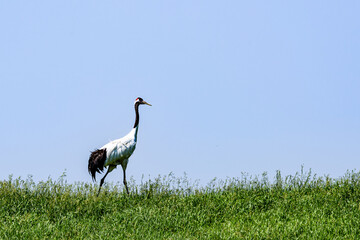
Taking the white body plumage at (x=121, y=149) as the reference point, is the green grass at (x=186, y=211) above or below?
below

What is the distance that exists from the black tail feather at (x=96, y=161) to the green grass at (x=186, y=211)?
4.71ft

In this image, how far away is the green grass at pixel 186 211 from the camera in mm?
9711

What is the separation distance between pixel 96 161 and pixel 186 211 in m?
4.78

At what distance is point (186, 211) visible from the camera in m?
11.4

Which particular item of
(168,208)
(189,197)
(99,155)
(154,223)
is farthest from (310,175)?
(99,155)

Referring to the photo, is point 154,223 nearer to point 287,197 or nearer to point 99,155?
point 287,197

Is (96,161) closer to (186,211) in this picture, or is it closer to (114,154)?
(114,154)

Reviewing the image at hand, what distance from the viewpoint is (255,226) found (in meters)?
10.0

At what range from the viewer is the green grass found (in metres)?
9.71

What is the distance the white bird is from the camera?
15031 mm

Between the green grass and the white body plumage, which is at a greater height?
the white body plumage

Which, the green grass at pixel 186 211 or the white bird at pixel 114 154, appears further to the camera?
the white bird at pixel 114 154

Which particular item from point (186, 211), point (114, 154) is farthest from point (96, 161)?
point (186, 211)

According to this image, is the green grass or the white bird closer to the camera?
the green grass
